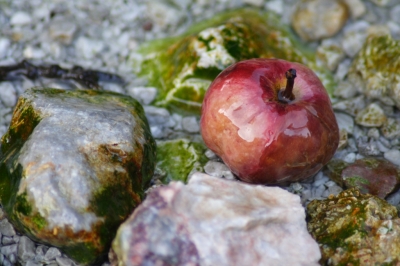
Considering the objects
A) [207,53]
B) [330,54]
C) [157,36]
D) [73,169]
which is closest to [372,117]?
[330,54]

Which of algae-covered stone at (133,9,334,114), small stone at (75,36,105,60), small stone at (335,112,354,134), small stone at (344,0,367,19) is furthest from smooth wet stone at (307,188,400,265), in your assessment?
small stone at (75,36,105,60)

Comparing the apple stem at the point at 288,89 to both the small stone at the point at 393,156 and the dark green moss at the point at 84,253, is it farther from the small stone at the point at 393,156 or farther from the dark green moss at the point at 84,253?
the dark green moss at the point at 84,253

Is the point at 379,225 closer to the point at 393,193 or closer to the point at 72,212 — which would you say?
the point at 393,193

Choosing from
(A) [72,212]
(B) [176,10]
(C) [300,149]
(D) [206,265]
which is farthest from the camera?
(B) [176,10]

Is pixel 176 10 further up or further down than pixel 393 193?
further up

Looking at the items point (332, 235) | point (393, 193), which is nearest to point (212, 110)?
point (332, 235)

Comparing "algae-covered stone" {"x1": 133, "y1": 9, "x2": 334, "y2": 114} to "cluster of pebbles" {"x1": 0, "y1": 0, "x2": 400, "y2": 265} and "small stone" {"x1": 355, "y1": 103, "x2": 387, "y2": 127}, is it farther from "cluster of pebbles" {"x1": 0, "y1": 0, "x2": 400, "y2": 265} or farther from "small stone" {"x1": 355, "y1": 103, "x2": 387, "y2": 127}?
"small stone" {"x1": 355, "y1": 103, "x2": 387, "y2": 127}

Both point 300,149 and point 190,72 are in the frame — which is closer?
point 300,149
